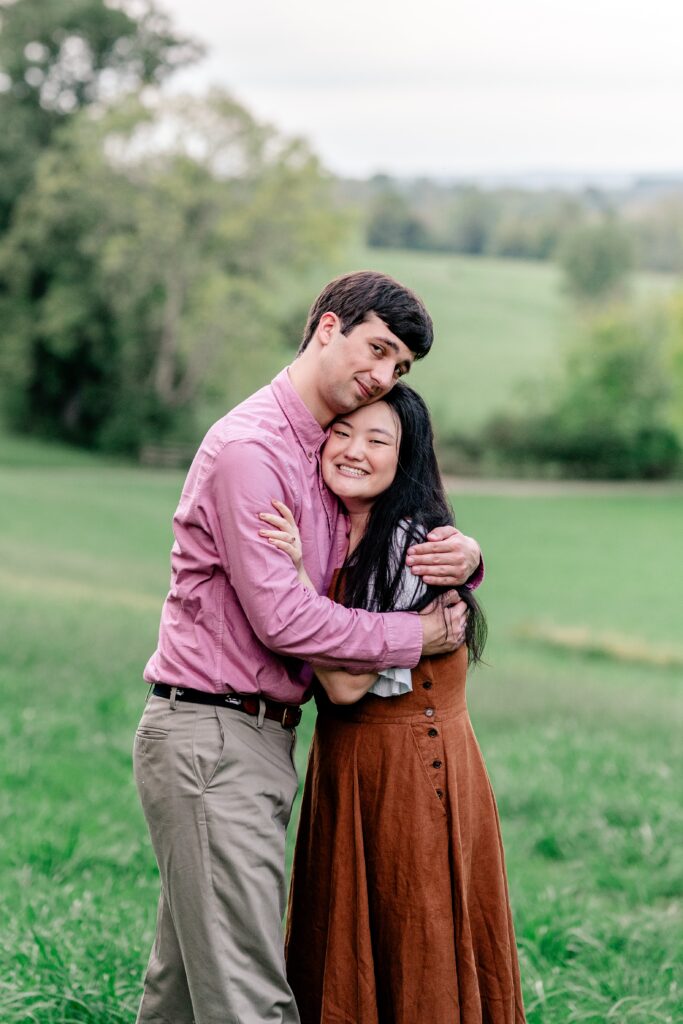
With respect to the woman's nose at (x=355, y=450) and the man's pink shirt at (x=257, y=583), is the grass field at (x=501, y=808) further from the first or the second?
the woman's nose at (x=355, y=450)

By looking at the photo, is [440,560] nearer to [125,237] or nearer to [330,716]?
[330,716]

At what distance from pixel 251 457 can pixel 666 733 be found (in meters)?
8.18

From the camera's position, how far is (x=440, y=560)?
3.31 meters

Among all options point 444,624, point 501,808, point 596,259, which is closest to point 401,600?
point 444,624

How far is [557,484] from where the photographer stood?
48344 mm

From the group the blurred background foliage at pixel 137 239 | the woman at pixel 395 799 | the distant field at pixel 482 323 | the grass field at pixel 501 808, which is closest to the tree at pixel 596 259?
the distant field at pixel 482 323

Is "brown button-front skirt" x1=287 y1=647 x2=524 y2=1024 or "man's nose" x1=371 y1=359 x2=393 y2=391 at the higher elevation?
"man's nose" x1=371 y1=359 x2=393 y2=391

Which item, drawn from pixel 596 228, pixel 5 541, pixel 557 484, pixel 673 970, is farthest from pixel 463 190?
pixel 673 970

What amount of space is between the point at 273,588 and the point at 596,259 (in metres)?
65.6

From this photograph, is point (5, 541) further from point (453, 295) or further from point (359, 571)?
point (453, 295)

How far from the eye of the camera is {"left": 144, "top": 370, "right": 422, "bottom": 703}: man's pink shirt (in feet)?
10.2

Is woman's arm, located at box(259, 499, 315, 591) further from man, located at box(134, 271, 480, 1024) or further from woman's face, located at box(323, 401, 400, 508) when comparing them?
woman's face, located at box(323, 401, 400, 508)

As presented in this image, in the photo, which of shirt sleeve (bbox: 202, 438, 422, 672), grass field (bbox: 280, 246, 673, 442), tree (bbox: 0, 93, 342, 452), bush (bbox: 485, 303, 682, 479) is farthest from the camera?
grass field (bbox: 280, 246, 673, 442)

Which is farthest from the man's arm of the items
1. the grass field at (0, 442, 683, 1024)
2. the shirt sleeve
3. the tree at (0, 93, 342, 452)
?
the tree at (0, 93, 342, 452)
